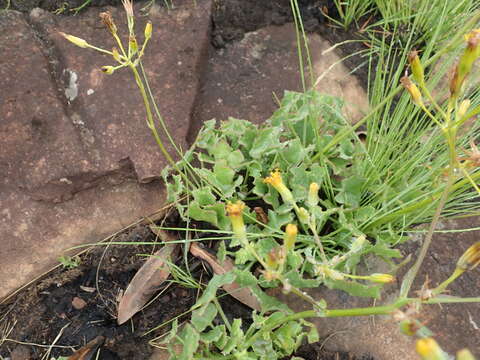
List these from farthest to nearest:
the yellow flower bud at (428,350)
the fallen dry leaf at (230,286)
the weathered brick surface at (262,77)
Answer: the weathered brick surface at (262,77) → the fallen dry leaf at (230,286) → the yellow flower bud at (428,350)

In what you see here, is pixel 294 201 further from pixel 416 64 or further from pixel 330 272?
pixel 416 64

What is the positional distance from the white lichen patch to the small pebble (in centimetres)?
63

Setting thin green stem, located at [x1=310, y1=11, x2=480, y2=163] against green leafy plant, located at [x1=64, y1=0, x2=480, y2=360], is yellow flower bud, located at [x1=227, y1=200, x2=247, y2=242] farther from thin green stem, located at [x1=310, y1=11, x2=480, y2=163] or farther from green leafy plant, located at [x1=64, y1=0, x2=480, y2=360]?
thin green stem, located at [x1=310, y1=11, x2=480, y2=163]

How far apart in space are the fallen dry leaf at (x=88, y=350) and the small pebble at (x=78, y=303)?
0.37ft

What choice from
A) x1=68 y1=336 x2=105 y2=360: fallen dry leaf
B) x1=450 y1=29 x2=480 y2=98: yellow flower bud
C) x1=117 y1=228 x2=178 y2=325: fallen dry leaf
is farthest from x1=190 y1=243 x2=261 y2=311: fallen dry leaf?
x1=450 y1=29 x2=480 y2=98: yellow flower bud

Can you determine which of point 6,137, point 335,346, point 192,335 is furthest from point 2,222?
point 335,346

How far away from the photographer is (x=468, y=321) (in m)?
1.48

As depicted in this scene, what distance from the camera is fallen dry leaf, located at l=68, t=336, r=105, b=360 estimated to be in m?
1.39

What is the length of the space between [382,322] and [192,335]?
2.02ft

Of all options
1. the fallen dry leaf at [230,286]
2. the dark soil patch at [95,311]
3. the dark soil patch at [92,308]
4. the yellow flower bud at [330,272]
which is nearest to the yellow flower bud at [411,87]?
the yellow flower bud at [330,272]

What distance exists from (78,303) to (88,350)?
155 millimetres

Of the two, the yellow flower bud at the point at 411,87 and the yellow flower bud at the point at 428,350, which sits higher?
the yellow flower bud at the point at 411,87

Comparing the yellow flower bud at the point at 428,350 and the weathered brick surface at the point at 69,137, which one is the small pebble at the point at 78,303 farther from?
the yellow flower bud at the point at 428,350

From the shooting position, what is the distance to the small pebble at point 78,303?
1.50 metres
